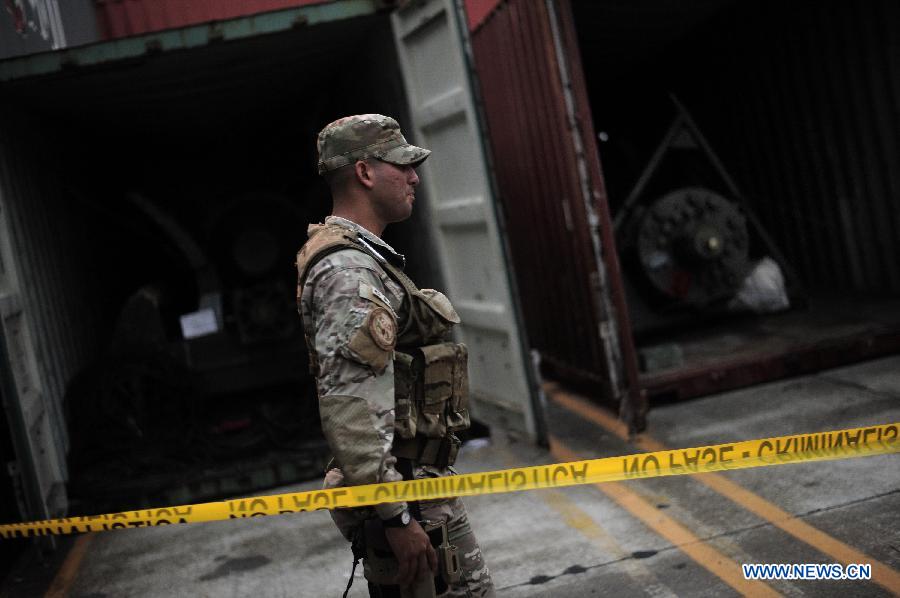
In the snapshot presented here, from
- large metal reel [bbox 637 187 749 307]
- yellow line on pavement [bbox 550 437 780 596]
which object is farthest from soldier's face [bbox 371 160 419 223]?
large metal reel [bbox 637 187 749 307]

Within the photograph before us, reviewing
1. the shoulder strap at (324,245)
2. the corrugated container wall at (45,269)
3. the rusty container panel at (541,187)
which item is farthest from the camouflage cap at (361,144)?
the corrugated container wall at (45,269)

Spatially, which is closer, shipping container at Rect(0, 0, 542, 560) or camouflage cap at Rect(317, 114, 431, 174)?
camouflage cap at Rect(317, 114, 431, 174)

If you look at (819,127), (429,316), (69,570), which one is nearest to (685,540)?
(429,316)

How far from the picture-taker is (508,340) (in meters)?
6.07

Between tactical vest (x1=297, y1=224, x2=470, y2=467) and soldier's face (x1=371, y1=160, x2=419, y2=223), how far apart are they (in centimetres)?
15

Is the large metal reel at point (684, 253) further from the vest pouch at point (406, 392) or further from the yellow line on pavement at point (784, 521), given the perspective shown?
the vest pouch at point (406, 392)

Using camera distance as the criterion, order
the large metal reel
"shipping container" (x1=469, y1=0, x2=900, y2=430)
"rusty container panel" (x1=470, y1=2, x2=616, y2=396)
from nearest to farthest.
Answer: "rusty container panel" (x1=470, y1=2, x2=616, y2=396) → "shipping container" (x1=469, y1=0, x2=900, y2=430) → the large metal reel

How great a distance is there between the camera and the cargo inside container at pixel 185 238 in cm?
649

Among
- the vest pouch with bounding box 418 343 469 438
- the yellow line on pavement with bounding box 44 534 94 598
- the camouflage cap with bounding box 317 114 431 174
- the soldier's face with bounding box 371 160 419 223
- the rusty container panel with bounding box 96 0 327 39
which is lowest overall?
the yellow line on pavement with bounding box 44 534 94 598

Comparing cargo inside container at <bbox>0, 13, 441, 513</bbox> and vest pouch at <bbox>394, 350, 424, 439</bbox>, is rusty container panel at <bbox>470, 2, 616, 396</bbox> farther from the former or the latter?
vest pouch at <bbox>394, 350, 424, 439</bbox>

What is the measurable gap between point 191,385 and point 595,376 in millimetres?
3055

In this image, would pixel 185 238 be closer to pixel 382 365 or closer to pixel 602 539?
pixel 602 539

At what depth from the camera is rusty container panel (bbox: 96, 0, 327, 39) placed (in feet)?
31.2

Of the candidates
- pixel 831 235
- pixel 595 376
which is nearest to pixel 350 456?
pixel 595 376
